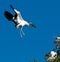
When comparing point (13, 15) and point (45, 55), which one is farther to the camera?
point (45, 55)

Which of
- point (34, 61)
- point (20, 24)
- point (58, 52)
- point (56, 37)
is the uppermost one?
point (56, 37)

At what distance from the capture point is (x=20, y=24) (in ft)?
33.4

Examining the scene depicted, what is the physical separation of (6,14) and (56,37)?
20.7 metres

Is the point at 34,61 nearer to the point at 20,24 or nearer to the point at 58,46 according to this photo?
the point at 58,46

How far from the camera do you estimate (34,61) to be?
26.4 m

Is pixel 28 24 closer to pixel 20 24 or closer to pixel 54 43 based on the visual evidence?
pixel 20 24

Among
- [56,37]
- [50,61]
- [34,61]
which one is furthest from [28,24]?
[56,37]

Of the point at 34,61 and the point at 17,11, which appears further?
the point at 34,61

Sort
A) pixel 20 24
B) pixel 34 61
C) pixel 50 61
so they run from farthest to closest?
1. pixel 50 61
2. pixel 34 61
3. pixel 20 24

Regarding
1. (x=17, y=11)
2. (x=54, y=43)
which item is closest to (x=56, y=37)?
(x=54, y=43)

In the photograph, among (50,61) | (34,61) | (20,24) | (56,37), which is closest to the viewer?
(20,24)

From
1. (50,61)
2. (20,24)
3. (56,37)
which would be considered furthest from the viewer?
(56,37)

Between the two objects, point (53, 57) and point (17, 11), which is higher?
point (53, 57)

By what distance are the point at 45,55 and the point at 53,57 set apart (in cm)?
77
